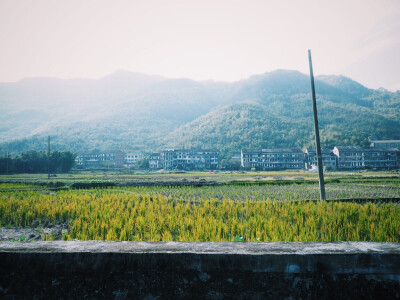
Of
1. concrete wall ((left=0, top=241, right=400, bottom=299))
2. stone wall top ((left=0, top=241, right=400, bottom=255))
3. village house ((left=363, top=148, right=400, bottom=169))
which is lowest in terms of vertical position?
village house ((left=363, top=148, right=400, bottom=169))

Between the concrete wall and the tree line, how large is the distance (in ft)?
187

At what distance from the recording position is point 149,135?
179 m

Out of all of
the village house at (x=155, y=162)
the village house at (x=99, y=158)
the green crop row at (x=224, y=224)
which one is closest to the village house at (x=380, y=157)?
the village house at (x=155, y=162)

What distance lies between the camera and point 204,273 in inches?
78.8

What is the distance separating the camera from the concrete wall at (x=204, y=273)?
1.97 m

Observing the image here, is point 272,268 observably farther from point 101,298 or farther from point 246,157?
point 246,157

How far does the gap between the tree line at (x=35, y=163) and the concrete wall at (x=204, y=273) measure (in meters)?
57.1

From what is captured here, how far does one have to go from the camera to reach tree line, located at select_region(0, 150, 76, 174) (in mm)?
54844

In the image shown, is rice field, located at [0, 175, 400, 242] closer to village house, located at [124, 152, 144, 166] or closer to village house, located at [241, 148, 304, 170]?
village house, located at [241, 148, 304, 170]

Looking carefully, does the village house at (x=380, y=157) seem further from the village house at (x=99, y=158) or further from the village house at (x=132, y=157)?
the village house at (x=99, y=158)

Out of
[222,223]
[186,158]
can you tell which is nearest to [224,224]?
[222,223]

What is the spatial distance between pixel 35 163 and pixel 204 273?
69.3m

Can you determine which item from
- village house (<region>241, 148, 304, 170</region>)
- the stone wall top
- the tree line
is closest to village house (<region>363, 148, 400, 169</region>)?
village house (<region>241, 148, 304, 170</region>)

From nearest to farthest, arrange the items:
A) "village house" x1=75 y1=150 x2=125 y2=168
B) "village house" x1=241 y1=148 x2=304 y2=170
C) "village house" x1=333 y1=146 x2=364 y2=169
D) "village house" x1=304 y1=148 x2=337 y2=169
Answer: "village house" x1=333 y1=146 x2=364 y2=169, "village house" x1=304 y1=148 x2=337 y2=169, "village house" x1=241 y1=148 x2=304 y2=170, "village house" x1=75 y1=150 x2=125 y2=168
